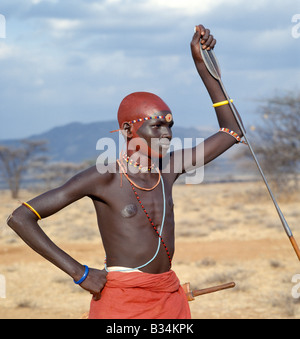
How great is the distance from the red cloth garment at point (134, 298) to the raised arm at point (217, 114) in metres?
0.78

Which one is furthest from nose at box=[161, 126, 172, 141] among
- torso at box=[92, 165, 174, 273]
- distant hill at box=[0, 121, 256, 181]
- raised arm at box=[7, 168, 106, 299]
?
→ distant hill at box=[0, 121, 256, 181]

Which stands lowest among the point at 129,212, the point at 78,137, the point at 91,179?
the point at 129,212

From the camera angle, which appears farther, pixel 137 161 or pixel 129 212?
pixel 137 161

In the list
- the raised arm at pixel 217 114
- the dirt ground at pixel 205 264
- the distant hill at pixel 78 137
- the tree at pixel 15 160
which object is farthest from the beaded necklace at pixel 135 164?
the distant hill at pixel 78 137

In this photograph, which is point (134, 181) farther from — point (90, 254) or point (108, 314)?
point (90, 254)

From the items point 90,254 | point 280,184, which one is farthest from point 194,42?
point 280,184

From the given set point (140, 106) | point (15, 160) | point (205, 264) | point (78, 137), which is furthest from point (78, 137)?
point (140, 106)

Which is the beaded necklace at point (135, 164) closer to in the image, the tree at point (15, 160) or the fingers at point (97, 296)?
the fingers at point (97, 296)

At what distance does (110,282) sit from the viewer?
140 inches

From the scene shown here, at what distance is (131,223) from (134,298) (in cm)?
41

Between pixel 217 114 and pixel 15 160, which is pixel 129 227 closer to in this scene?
pixel 217 114

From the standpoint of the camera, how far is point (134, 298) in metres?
3.54

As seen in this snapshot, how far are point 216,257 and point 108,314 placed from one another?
10232mm

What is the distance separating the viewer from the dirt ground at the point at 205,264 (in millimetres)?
9391
